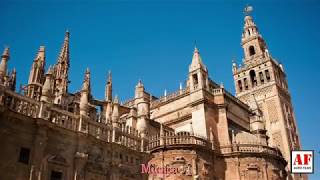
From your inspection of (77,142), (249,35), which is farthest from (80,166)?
(249,35)

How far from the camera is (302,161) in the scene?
1090 centimetres

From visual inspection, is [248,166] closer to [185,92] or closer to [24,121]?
[185,92]

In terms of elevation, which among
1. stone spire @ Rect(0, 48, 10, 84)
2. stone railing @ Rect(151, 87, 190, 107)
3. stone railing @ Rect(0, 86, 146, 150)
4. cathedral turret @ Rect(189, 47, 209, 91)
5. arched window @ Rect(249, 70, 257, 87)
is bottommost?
stone railing @ Rect(0, 86, 146, 150)

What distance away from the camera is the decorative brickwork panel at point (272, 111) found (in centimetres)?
5382

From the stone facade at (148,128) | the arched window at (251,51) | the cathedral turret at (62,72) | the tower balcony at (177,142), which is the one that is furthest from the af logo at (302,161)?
the arched window at (251,51)

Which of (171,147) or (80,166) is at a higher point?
(171,147)

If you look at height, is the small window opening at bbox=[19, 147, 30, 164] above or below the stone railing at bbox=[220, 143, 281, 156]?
below

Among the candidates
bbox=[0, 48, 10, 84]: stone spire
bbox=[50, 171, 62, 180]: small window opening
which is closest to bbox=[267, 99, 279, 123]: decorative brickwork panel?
bbox=[50, 171, 62, 180]: small window opening

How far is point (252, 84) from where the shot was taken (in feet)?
198

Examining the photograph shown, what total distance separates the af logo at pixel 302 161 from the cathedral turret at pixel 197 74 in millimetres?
26216

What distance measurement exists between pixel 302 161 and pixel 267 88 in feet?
160

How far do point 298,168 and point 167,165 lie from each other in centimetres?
2117

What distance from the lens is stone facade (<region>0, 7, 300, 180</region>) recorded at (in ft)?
51.9

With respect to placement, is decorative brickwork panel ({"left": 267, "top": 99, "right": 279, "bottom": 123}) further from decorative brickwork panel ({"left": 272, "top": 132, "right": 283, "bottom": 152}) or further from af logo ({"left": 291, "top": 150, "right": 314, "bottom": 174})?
af logo ({"left": 291, "top": 150, "right": 314, "bottom": 174})
